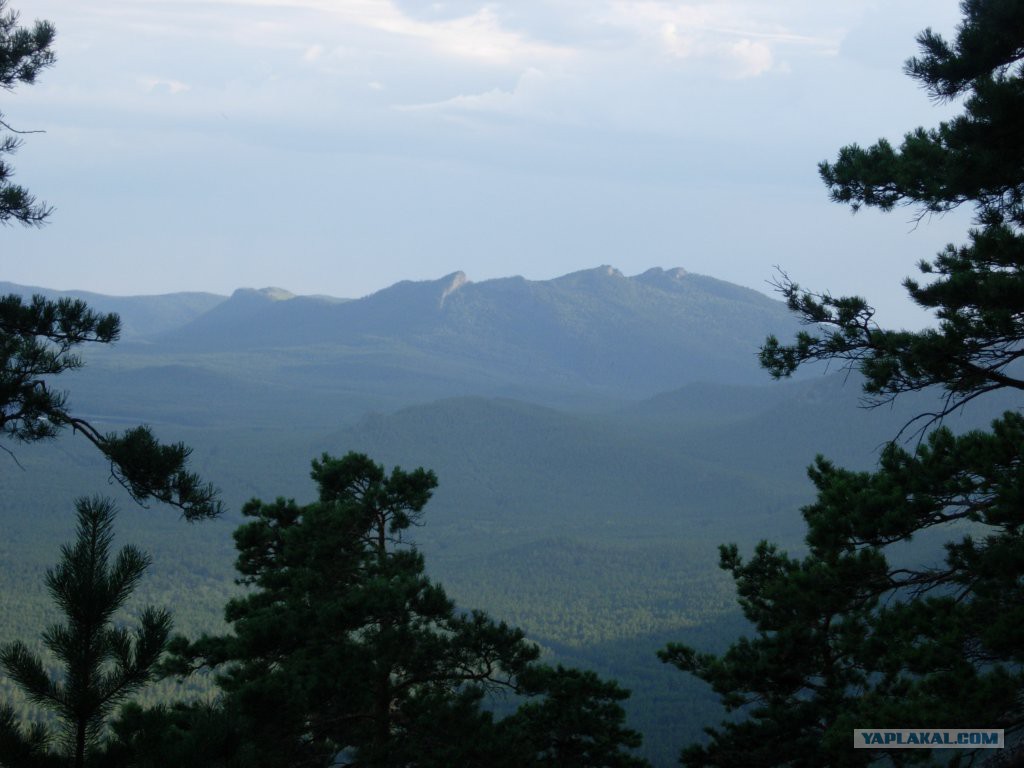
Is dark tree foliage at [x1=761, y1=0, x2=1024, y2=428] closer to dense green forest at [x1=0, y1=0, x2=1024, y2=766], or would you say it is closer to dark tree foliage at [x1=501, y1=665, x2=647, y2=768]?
dense green forest at [x1=0, y1=0, x2=1024, y2=766]

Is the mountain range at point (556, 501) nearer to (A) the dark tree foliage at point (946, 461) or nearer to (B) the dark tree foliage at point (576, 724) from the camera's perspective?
(B) the dark tree foliage at point (576, 724)

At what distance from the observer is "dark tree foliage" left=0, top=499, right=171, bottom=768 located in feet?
21.3

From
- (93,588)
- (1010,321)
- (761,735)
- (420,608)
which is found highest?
(1010,321)

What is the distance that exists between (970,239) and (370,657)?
8540 millimetres

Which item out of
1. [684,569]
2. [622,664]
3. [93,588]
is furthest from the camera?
[684,569]

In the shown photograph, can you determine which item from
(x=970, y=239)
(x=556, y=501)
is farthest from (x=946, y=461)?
(x=556, y=501)

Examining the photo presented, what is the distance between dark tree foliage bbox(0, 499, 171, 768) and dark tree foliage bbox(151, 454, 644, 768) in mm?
4408

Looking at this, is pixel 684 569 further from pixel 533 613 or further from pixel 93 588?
pixel 93 588

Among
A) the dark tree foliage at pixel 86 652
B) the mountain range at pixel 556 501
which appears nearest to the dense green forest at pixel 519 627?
the dark tree foliage at pixel 86 652

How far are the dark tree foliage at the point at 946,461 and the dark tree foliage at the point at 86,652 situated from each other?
6.55 m

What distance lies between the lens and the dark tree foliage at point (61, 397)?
977cm

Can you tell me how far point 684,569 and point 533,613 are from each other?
1740 centimetres

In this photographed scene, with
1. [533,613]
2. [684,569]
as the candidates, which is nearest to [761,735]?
[533,613]

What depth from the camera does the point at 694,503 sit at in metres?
139
